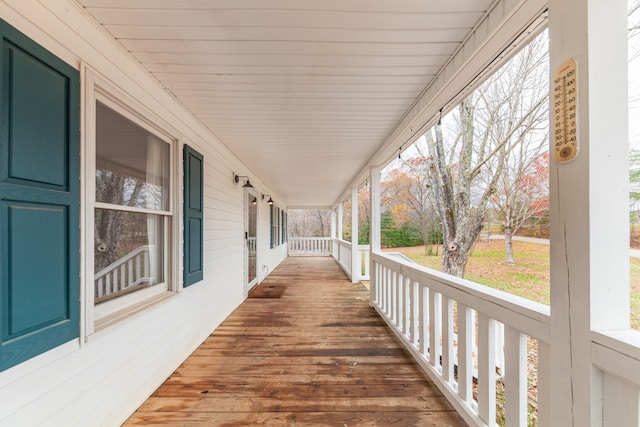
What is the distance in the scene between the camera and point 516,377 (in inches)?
49.9

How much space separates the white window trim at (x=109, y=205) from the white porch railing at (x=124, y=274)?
0.25ft

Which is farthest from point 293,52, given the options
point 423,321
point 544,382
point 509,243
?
point 423,321

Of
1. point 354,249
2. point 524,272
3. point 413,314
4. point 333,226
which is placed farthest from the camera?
point 333,226

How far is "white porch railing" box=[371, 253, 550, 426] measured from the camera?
1188 millimetres

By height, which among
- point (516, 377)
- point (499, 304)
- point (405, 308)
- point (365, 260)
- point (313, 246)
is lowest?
point (313, 246)

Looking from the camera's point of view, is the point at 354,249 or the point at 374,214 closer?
the point at 374,214

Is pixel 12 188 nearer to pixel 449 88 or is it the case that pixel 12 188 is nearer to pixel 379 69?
pixel 379 69

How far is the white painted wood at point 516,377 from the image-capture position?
1255mm

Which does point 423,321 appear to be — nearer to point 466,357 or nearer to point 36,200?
point 466,357

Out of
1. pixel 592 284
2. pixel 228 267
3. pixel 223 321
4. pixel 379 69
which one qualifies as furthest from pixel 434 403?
pixel 228 267

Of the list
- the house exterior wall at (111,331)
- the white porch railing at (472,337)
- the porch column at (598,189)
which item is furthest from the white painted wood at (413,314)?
the house exterior wall at (111,331)

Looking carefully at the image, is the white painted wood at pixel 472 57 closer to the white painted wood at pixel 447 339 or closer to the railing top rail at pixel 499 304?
the railing top rail at pixel 499 304

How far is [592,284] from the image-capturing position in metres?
0.88

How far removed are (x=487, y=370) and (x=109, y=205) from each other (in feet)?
8.00
